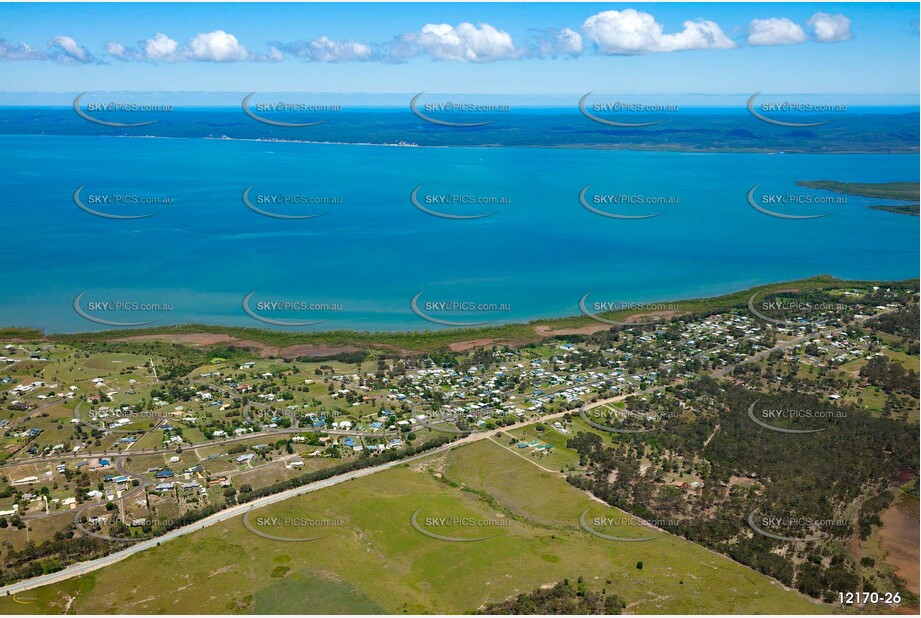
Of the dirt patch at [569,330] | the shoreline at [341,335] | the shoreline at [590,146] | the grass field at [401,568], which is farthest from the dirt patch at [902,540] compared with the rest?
the shoreline at [590,146]

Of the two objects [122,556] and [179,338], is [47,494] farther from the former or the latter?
[179,338]

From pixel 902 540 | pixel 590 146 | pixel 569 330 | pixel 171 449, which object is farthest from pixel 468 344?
pixel 590 146

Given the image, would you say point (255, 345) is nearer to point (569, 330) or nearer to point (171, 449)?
point (171, 449)

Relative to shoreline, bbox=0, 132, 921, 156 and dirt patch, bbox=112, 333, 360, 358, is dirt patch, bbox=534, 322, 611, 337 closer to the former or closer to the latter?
dirt patch, bbox=112, 333, 360, 358

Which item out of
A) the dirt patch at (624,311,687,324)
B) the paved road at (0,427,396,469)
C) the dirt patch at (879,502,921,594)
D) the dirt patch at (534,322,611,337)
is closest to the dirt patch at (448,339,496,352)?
the dirt patch at (534,322,611,337)

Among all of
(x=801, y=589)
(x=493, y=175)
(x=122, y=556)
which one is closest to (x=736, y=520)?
→ (x=801, y=589)

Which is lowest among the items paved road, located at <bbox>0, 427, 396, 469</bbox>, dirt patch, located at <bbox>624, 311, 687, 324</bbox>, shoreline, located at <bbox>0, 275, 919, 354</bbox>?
paved road, located at <bbox>0, 427, 396, 469</bbox>
